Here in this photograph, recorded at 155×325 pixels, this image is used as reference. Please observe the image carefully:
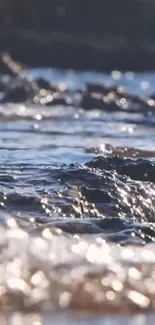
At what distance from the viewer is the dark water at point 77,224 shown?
292cm

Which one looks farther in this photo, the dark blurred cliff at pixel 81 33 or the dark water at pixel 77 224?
the dark blurred cliff at pixel 81 33

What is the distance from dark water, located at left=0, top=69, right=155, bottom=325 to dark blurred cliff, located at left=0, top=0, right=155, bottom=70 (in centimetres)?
652

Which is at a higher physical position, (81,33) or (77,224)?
(81,33)

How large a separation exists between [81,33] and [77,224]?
10716 millimetres

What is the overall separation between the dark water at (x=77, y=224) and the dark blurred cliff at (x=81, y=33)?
21.4ft

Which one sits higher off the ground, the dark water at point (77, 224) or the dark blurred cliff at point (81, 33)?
the dark blurred cliff at point (81, 33)

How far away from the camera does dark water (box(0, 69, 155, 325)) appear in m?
2.92

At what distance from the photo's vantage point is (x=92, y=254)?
10.6 feet

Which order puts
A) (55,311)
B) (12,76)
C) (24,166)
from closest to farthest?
(55,311)
(24,166)
(12,76)

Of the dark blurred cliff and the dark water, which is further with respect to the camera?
the dark blurred cliff

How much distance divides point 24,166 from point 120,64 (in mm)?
8834

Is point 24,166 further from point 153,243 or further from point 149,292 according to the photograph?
point 149,292

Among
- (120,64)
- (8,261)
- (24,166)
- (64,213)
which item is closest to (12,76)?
(120,64)

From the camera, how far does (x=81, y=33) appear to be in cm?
1403
